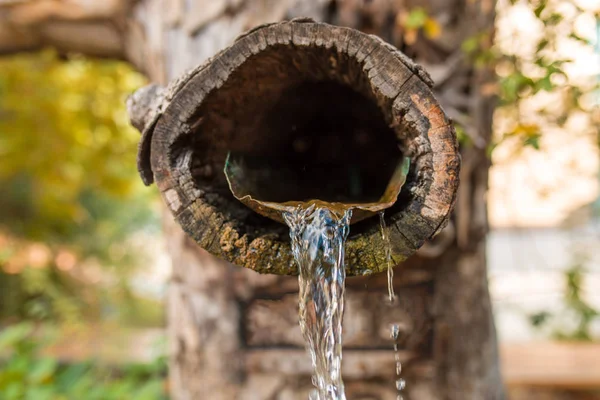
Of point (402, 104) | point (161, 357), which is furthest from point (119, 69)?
point (402, 104)

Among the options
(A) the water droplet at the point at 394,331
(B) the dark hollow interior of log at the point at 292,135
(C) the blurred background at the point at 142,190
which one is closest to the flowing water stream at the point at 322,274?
(B) the dark hollow interior of log at the point at 292,135

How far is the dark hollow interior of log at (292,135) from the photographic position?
1226 mm

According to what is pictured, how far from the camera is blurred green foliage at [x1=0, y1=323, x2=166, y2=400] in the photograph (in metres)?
3.02

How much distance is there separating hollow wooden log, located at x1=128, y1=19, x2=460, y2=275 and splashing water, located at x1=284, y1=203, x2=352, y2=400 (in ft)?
0.11

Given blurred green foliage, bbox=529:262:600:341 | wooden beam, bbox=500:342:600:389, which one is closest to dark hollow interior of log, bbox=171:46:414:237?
wooden beam, bbox=500:342:600:389

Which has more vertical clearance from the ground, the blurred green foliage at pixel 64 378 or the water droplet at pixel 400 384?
the water droplet at pixel 400 384

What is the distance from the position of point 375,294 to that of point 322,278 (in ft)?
2.22

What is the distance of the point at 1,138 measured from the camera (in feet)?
13.9

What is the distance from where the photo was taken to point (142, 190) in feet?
18.2

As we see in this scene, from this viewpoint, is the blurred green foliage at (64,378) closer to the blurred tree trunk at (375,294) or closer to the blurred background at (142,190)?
the blurred background at (142,190)

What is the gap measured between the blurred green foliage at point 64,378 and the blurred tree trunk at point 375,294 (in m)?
1.32

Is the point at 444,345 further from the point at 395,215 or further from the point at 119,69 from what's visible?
the point at 119,69

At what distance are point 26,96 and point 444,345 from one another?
358 cm

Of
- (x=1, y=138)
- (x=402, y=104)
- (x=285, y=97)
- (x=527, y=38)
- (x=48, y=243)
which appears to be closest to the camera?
(x=402, y=104)
